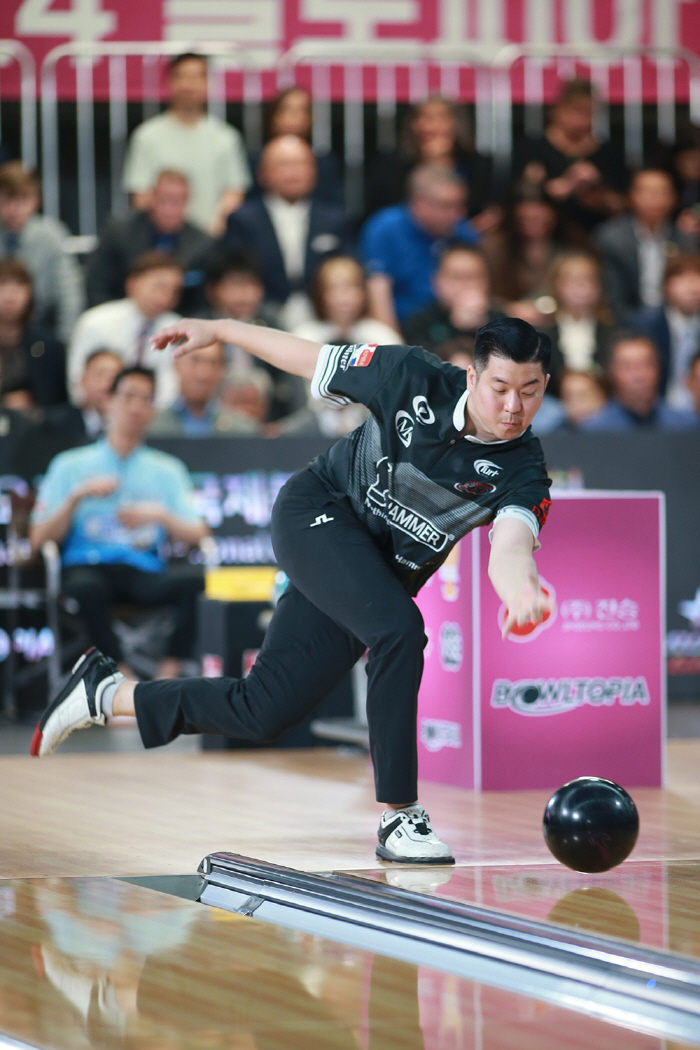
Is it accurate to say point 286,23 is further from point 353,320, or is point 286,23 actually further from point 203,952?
point 203,952

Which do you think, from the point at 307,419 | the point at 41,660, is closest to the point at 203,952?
the point at 41,660

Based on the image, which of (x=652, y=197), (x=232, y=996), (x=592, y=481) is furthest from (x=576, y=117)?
(x=232, y=996)

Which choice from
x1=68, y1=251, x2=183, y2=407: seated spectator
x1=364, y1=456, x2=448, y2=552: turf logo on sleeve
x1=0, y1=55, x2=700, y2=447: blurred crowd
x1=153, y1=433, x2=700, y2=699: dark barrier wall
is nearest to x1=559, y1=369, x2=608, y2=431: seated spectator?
x1=0, y1=55, x2=700, y2=447: blurred crowd

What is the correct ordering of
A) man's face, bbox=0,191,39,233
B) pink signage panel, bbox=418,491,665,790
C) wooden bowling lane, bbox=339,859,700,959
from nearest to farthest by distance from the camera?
A: wooden bowling lane, bbox=339,859,700,959, pink signage panel, bbox=418,491,665,790, man's face, bbox=0,191,39,233

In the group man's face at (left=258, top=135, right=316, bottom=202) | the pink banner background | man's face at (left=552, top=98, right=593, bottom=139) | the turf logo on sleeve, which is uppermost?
the pink banner background

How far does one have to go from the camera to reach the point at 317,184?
34.6 feet

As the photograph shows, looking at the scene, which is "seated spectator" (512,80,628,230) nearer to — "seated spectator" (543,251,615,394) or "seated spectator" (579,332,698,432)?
"seated spectator" (543,251,615,394)

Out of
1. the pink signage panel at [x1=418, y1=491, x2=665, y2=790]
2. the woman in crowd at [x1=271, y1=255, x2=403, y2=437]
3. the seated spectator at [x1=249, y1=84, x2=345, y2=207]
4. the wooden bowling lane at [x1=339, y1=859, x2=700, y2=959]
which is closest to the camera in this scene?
the wooden bowling lane at [x1=339, y1=859, x2=700, y2=959]

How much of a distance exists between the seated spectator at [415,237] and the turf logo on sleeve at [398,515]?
5.77m

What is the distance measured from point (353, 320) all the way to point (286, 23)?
2844 millimetres

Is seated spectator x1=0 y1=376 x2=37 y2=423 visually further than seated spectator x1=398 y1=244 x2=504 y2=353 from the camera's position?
No

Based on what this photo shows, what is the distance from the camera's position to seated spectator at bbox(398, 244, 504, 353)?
9.41 m

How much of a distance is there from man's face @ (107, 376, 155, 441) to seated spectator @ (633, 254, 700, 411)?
11.7 feet

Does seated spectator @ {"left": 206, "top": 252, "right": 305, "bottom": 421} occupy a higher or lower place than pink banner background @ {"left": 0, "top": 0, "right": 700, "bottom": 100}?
lower
